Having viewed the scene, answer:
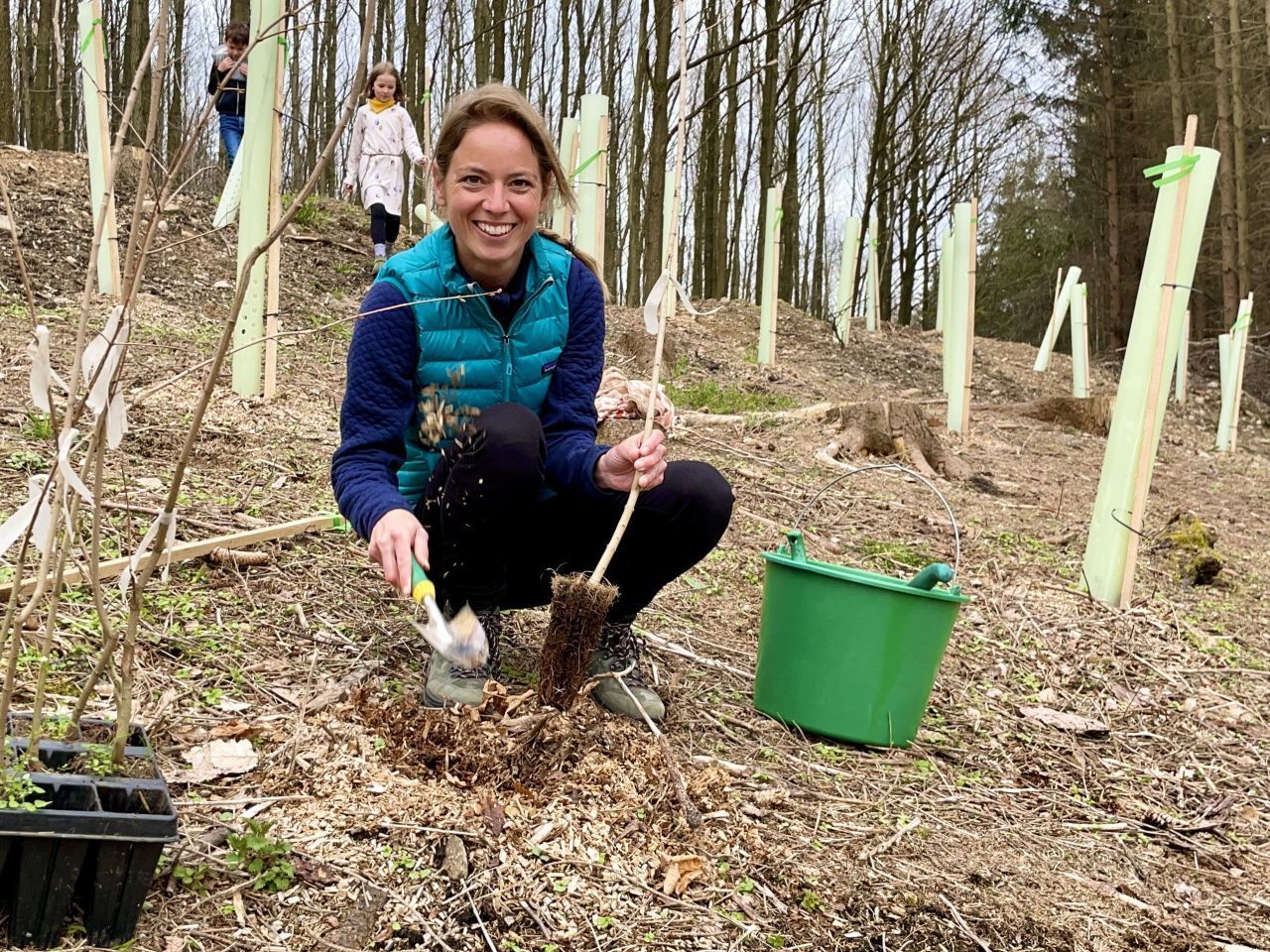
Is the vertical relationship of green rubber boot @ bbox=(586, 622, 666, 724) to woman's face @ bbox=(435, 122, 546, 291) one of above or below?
below

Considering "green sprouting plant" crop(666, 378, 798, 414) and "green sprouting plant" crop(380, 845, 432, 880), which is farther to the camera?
"green sprouting plant" crop(666, 378, 798, 414)

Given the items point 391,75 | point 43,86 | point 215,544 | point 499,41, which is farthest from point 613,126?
point 215,544

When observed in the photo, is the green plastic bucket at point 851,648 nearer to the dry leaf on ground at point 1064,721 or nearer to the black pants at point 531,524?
the black pants at point 531,524

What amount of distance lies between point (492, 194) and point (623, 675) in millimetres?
1023

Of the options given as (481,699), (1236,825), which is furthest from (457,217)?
(1236,825)

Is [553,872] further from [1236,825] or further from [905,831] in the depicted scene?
[1236,825]

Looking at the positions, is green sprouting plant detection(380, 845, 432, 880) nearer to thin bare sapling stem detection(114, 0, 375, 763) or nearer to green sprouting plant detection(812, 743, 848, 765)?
thin bare sapling stem detection(114, 0, 375, 763)

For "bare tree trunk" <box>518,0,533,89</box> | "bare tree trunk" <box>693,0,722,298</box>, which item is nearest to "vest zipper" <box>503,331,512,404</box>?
"bare tree trunk" <box>693,0,722,298</box>

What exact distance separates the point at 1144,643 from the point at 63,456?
11.3ft

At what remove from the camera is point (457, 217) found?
2098 mm

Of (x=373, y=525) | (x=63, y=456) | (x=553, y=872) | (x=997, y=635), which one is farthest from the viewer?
(x=997, y=635)

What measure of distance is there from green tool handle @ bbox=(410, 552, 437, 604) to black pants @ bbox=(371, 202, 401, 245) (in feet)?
20.7

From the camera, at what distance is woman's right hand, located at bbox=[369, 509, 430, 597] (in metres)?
1.69

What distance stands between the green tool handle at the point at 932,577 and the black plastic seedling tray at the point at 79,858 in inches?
61.9
